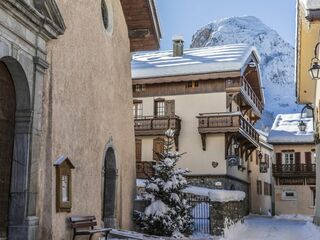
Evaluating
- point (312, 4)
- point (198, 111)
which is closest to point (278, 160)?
point (198, 111)

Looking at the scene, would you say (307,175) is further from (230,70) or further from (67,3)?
(67,3)

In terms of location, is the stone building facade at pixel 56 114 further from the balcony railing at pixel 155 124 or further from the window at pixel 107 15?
the balcony railing at pixel 155 124


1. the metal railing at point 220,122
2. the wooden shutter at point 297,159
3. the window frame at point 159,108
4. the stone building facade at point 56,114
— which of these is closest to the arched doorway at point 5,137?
the stone building facade at point 56,114

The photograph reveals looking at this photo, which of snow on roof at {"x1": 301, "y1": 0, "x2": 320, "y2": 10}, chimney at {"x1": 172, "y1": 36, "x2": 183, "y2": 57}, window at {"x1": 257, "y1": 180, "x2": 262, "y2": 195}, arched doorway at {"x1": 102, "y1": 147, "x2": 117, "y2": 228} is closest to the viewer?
snow on roof at {"x1": 301, "y1": 0, "x2": 320, "y2": 10}

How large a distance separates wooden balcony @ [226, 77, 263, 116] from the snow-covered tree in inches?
471

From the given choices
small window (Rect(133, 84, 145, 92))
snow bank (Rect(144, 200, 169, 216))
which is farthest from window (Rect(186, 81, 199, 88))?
snow bank (Rect(144, 200, 169, 216))

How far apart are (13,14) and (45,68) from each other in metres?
1.52

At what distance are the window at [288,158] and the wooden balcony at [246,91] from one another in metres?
7.72

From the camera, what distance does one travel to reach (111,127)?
1338 cm

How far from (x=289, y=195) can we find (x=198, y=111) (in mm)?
17297

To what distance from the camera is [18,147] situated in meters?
8.52

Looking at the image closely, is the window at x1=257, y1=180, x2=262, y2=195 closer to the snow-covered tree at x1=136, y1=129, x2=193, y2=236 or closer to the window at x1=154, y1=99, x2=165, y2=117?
the window at x1=154, y1=99, x2=165, y2=117

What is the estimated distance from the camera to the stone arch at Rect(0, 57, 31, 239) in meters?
8.27

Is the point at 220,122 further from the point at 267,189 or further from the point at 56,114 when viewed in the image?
the point at 267,189
